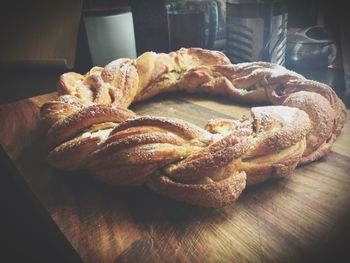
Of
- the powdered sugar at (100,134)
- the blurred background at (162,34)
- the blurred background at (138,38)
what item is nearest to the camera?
the powdered sugar at (100,134)

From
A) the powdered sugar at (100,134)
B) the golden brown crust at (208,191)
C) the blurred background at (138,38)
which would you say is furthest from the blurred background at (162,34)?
the golden brown crust at (208,191)

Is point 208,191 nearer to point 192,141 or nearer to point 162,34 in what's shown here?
point 192,141

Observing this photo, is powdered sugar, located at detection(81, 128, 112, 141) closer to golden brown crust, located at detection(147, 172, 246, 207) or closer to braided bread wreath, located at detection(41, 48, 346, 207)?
braided bread wreath, located at detection(41, 48, 346, 207)

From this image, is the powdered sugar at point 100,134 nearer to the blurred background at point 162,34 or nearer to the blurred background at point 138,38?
the blurred background at point 138,38

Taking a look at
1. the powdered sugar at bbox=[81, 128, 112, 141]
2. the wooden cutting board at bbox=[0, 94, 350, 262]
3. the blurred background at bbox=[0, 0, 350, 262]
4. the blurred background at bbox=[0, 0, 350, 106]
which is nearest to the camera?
the wooden cutting board at bbox=[0, 94, 350, 262]

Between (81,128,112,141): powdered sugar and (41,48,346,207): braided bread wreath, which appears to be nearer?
(41,48,346,207): braided bread wreath

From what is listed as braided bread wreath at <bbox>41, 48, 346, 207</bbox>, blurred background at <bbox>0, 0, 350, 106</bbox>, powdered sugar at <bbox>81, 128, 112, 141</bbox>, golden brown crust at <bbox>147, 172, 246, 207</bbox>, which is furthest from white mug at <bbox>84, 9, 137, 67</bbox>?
golden brown crust at <bbox>147, 172, 246, 207</bbox>
